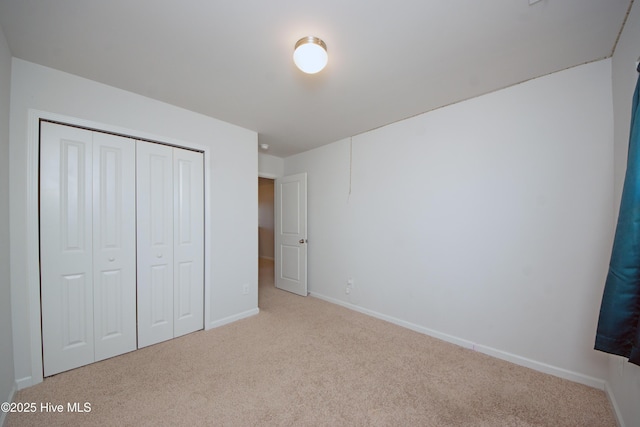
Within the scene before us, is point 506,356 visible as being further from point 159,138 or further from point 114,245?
point 159,138

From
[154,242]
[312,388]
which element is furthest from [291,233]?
[312,388]

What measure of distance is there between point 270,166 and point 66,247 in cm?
283

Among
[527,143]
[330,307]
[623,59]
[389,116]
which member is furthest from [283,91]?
[330,307]

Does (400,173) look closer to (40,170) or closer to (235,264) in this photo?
(235,264)

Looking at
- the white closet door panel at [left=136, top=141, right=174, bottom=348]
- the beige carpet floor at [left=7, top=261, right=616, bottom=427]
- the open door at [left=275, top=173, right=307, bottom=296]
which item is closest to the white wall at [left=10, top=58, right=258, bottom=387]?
the white closet door panel at [left=136, top=141, right=174, bottom=348]

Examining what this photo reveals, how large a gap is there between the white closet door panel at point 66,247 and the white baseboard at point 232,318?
1011 millimetres

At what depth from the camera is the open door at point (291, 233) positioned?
3.85 meters

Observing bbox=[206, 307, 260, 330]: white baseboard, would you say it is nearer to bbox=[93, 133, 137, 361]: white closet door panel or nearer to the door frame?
bbox=[93, 133, 137, 361]: white closet door panel

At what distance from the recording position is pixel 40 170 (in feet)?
6.05

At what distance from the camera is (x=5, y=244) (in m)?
1.60

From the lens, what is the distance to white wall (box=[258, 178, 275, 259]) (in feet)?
23.6

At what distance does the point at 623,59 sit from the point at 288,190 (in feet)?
11.8

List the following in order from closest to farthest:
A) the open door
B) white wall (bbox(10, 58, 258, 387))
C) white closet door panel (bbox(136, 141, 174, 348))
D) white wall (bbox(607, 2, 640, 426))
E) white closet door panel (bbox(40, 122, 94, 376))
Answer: white wall (bbox(607, 2, 640, 426)) → white wall (bbox(10, 58, 258, 387)) → white closet door panel (bbox(40, 122, 94, 376)) → white closet door panel (bbox(136, 141, 174, 348)) → the open door

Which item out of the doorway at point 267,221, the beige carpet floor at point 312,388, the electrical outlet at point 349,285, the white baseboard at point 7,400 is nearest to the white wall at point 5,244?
the white baseboard at point 7,400
